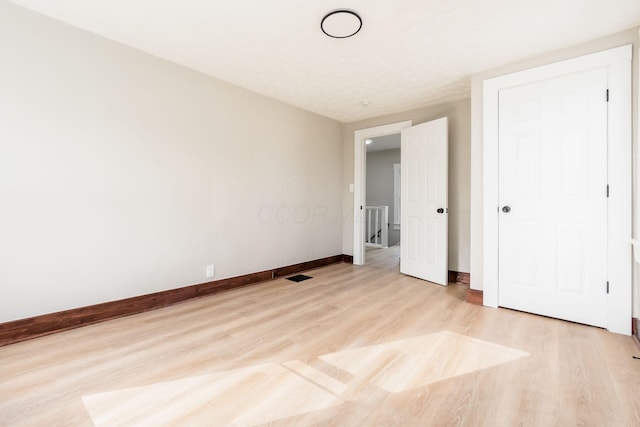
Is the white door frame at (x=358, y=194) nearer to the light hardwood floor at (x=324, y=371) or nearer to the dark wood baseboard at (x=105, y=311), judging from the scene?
the dark wood baseboard at (x=105, y=311)

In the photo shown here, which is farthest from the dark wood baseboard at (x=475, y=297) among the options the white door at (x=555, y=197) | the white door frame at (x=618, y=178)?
the white door frame at (x=618, y=178)

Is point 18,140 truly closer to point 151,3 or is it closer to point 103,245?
point 103,245

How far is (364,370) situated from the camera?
5.70 feet

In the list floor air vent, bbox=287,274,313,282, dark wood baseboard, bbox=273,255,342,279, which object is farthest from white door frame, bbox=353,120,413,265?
floor air vent, bbox=287,274,313,282

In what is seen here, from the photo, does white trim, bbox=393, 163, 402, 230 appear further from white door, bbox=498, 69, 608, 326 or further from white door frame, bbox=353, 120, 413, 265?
white door, bbox=498, 69, 608, 326

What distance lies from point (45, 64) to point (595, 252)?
452cm

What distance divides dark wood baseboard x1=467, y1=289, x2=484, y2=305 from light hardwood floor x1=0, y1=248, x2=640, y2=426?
0.55ft

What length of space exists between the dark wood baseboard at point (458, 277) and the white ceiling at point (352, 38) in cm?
231

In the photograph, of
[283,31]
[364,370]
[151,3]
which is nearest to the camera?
[364,370]

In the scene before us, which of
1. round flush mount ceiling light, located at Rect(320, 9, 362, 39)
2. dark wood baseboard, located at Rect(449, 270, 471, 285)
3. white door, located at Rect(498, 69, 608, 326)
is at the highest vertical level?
round flush mount ceiling light, located at Rect(320, 9, 362, 39)

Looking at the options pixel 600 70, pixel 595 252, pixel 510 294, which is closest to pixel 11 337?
pixel 510 294

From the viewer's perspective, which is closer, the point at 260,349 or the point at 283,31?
the point at 260,349

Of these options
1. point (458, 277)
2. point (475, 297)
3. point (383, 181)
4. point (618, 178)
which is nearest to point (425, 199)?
point (458, 277)

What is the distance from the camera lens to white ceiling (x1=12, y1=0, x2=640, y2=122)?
1997 mm
